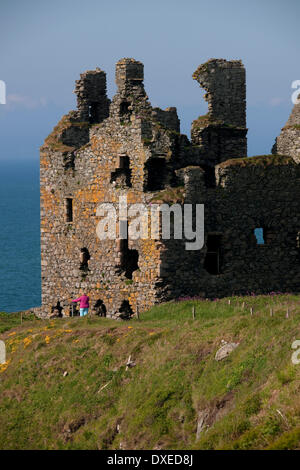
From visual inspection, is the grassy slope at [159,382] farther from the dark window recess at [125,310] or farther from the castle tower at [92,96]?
the castle tower at [92,96]

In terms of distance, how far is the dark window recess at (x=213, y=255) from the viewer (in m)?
39.6

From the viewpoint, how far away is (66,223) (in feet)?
144

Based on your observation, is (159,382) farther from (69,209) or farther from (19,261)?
(19,261)

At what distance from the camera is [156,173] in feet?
131

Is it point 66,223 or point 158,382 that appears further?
point 66,223

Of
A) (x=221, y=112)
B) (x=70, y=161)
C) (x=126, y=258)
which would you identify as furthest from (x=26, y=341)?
(x=221, y=112)

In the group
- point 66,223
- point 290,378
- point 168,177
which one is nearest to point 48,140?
point 66,223

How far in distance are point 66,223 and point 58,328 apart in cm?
745

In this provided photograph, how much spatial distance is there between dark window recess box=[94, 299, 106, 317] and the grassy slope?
316cm

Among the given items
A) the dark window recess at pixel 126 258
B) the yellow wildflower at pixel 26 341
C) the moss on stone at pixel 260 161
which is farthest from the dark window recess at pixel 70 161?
the yellow wildflower at pixel 26 341

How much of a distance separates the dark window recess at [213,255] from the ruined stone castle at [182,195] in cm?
5
